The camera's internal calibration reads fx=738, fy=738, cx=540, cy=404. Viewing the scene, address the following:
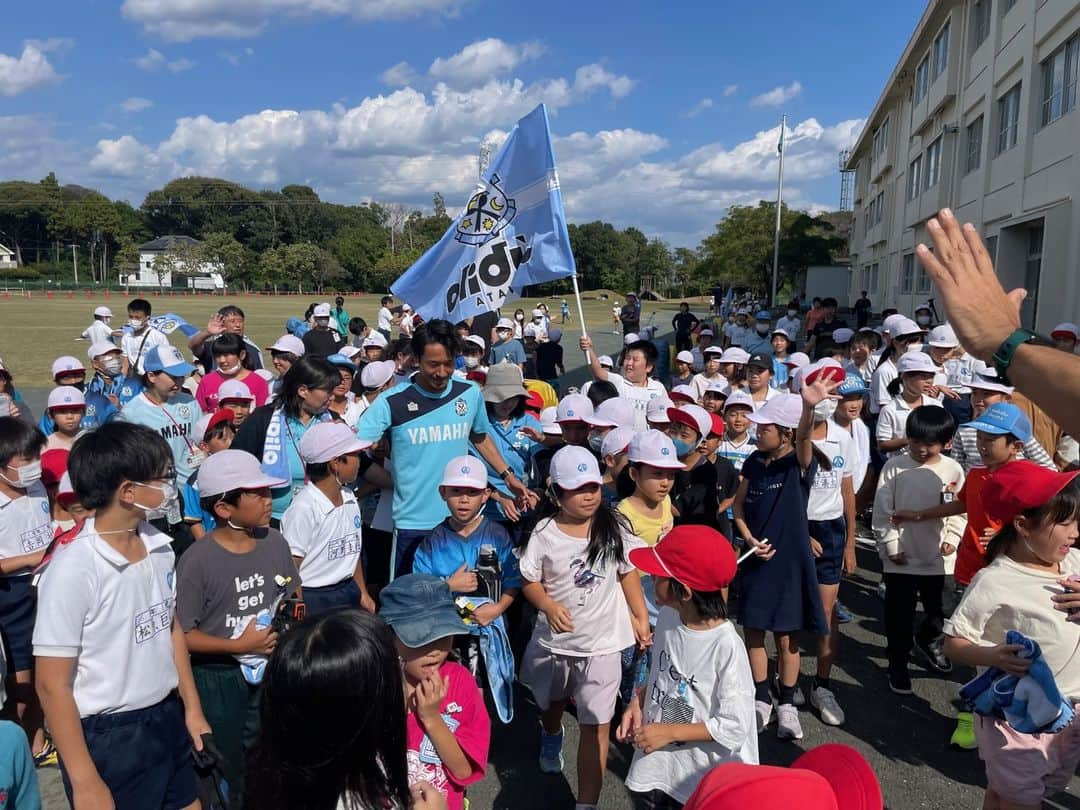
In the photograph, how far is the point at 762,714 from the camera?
13.3 ft

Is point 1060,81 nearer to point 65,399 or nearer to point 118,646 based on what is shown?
point 65,399

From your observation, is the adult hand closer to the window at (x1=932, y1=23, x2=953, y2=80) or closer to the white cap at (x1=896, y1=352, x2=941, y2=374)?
the white cap at (x1=896, y1=352, x2=941, y2=374)

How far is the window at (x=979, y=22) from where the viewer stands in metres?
19.3

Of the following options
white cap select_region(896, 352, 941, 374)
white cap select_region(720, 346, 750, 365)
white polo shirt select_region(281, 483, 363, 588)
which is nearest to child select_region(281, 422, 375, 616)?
white polo shirt select_region(281, 483, 363, 588)

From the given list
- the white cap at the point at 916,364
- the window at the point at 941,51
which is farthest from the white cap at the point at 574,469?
the window at the point at 941,51

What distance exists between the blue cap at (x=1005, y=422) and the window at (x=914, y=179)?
1060 inches

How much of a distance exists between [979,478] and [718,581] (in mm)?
2263

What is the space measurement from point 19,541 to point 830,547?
4.45 metres

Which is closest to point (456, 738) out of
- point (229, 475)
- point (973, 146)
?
point (229, 475)

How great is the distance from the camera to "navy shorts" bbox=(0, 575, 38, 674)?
3.57 metres

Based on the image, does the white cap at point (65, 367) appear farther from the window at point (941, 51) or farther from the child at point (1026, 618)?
the window at point (941, 51)

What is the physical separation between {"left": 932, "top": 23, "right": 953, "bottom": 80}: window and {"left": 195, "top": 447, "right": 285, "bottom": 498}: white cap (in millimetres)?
26174

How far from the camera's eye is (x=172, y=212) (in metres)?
111

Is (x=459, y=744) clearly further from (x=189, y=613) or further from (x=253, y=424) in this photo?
(x=253, y=424)
